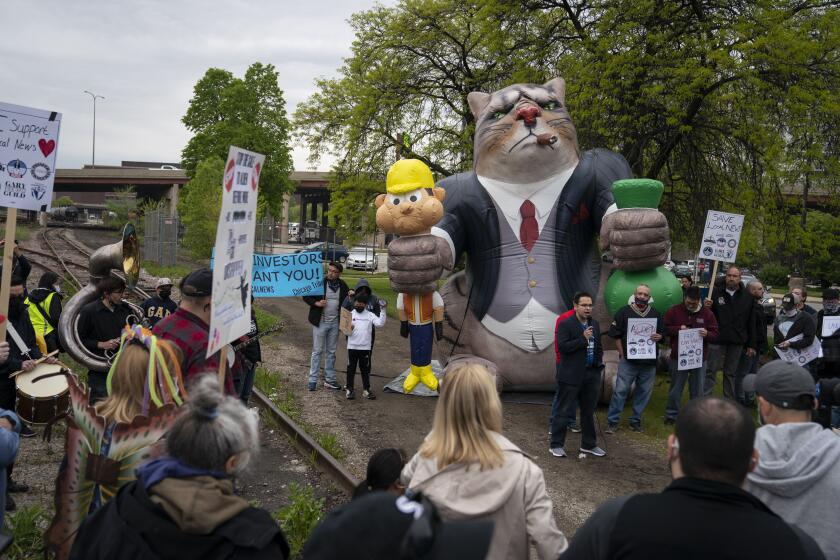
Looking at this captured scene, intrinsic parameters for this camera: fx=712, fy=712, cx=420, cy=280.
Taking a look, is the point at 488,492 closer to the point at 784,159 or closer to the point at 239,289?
the point at 239,289

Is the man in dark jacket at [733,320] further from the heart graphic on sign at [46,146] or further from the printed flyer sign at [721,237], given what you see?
the heart graphic on sign at [46,146]

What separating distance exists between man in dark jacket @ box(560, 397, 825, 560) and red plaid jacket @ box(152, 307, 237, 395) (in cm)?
296

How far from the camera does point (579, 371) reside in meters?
7.23

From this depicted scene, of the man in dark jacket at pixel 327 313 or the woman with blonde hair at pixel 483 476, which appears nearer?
the woman with blonde hair at pixel 483 476

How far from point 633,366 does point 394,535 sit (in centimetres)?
686

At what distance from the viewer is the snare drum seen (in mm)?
5758

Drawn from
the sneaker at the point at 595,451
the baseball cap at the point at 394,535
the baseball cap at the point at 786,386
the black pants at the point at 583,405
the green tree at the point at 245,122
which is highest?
the green tree at the point at 245,122

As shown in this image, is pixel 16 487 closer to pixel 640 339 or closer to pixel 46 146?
pixel 46 146

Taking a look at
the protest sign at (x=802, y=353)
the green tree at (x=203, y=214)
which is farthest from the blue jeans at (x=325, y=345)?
the green tree at (x=203, y=214)

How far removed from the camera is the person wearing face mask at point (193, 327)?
4531 mm

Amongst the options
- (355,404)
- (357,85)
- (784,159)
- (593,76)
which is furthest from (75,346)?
(357,85)

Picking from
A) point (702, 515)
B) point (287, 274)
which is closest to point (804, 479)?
point (702, 515)

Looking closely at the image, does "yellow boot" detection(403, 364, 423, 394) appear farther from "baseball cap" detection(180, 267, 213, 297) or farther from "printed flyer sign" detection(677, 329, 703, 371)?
"baseball cap" detection(180, 267, 213, 297)

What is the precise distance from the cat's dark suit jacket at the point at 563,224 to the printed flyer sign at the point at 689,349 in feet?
4.59
